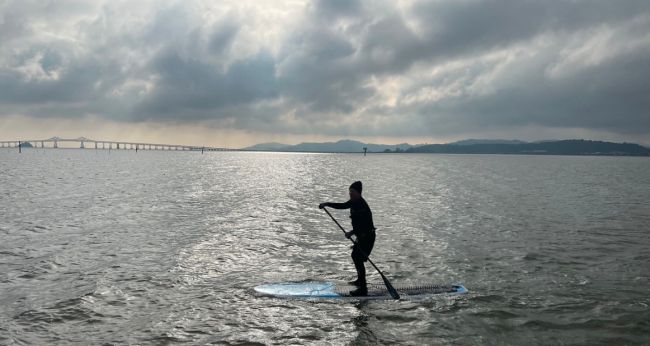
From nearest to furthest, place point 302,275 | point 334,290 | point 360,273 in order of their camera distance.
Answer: point 360,273 → point 334,290 → point 302,275

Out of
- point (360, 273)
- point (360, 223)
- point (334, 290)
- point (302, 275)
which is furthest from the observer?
point (302, 275)

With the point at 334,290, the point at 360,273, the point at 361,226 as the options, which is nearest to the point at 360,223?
the point at 361,226

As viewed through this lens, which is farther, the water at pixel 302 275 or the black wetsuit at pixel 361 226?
the black wetsuit at pixel 361 226

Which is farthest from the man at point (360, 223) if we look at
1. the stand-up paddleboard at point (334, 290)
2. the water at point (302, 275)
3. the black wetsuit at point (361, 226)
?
the water at point (302, 275)

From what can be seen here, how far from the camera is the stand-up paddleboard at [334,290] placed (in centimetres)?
1378

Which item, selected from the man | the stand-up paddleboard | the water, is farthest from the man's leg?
the water

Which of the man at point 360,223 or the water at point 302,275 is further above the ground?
the man at point 360,223

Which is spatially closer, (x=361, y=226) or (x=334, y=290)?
(x=361, y=226)

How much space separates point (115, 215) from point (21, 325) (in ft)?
69.4

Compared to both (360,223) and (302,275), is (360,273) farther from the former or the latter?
(302,275)

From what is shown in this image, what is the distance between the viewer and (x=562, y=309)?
507 inches

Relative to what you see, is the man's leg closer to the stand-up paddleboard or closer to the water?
the stand-up paddleboard

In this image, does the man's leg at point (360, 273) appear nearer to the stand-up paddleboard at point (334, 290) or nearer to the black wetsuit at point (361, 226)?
the black wetsuit at point (361, 226)

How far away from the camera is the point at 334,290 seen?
1416cm
